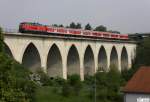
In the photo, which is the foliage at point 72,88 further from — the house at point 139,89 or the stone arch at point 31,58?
the stone arch at point 31,58

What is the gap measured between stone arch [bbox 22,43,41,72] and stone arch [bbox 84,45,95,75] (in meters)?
16.5

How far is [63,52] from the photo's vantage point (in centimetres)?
6906

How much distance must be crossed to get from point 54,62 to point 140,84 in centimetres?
3041

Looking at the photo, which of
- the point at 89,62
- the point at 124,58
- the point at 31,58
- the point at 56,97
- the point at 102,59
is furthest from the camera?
the point at 124,58

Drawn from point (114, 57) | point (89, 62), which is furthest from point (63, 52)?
point (114, 57)

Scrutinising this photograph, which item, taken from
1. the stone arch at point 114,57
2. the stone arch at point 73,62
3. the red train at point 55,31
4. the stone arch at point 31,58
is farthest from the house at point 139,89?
the stone arch at point 114,57

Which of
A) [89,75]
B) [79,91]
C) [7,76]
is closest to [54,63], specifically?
[89,75]

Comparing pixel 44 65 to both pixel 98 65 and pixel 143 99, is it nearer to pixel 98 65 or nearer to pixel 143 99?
pixel 98 65

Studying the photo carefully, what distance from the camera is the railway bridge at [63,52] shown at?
59125 millimetres

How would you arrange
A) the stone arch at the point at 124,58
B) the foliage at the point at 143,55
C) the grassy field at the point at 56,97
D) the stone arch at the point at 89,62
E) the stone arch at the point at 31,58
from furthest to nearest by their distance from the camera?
the stone arch at the point at 124,58 < the foliage at the point at 143,55 < the stone arch at the point at 89,62 < the stone arch at the point at 31,58 < the grassy field at the point at 56,97

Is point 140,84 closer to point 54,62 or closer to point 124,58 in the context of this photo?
point 54,62

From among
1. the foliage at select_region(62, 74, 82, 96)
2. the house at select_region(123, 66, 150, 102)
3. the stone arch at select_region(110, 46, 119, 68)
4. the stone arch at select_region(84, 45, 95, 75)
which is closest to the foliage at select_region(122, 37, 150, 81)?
the stone arch at select_region(110, 46, 119, 68)

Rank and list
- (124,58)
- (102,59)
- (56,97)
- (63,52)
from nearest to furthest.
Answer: (56,97) → (63,52) → (102,59) → (124,58)

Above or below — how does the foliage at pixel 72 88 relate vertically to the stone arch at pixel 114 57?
above
